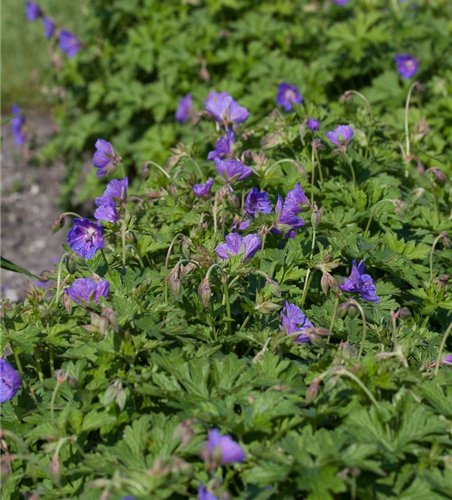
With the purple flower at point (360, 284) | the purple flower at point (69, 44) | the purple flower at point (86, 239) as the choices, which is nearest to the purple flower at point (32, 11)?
the purple flower at point (69, 44)

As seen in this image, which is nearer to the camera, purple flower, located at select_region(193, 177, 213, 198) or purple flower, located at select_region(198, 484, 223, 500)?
purple flower, located at select_region(198, 484, 223, 500)

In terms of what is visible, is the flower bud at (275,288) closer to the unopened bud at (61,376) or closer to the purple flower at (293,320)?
the purple flower at (293,320)

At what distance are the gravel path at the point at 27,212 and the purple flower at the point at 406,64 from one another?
2228mm

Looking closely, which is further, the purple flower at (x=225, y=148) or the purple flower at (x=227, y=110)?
the purple flower at (x=227, y=110)

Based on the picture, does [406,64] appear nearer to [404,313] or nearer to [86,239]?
[404,313]

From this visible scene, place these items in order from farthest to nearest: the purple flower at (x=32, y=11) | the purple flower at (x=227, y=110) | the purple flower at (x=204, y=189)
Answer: the purple flower at (x=32, y=11) → the purple flower at (x=227, y=110) → the purple flower at (x=204, y=189)

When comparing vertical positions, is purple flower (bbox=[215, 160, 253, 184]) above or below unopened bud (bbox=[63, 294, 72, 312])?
above

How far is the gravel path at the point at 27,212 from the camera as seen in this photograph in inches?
191

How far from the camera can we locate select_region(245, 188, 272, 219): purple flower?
2262 millimetres

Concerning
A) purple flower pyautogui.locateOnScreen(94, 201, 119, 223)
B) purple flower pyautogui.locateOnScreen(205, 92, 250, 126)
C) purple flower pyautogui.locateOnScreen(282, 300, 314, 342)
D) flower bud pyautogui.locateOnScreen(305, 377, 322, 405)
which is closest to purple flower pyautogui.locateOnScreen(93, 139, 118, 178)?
purple flower pyautogui.locateOnScreen(94, 201, 119, 223)

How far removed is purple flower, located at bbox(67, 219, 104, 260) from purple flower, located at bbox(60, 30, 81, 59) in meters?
3.35

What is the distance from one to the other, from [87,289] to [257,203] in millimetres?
647

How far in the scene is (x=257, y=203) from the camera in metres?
2.28

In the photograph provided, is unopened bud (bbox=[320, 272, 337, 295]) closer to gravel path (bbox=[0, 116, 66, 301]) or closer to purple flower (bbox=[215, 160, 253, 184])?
purple flower (bbox=[215, 160, 253, 184])
